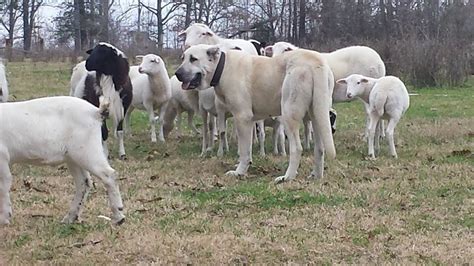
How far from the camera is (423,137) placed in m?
12.9

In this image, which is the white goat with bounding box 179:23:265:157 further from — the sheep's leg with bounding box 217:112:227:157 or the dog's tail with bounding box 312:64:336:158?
the dog's tail with bounding box 312:64:336:158

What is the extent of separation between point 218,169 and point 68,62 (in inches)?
1019

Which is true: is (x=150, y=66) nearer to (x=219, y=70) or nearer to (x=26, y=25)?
(x=219, y=70)

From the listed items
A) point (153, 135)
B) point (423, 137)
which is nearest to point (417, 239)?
point (423, 137)

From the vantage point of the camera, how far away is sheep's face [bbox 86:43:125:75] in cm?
1133

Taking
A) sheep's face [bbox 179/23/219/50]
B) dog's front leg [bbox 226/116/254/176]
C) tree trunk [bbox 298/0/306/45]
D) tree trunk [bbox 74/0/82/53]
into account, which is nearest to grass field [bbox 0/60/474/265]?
dog's front leg [bbox 226/116/254/176]

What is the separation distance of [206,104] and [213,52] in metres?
1.99

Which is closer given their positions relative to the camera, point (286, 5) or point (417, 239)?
point (417, 239)

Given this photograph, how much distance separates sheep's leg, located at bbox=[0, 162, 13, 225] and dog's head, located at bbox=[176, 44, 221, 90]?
3660 millimetres

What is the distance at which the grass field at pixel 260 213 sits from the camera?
19.3 ft

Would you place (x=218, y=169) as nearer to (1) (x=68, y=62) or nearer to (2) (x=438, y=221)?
(2) (x=438, y=221)

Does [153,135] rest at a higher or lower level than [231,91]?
lower

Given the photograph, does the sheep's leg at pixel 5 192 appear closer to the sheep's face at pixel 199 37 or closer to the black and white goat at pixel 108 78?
the black and white goat at pixel 108 78

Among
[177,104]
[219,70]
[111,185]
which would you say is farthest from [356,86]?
[111,185]
